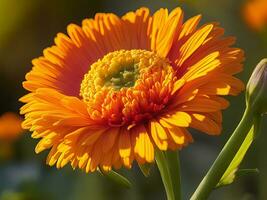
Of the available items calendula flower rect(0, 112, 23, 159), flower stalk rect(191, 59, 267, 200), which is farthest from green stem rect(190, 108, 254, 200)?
calendula flower rect(0, 112, 23, 159)

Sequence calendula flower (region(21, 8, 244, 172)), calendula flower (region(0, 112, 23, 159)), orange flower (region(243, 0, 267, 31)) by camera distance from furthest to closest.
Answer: orange flower (region(243, 0, 267, 31)) → calendula flower (region(0, 112, 23, 159)) → calendula flower (region(21, 8, 244, 172))

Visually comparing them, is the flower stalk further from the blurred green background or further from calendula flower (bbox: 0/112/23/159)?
calendula flower (bbox: 0/112/23/159)

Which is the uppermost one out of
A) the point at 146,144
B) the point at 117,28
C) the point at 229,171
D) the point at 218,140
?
the point at 117,28

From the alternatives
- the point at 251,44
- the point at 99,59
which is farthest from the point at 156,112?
the point at 251,44

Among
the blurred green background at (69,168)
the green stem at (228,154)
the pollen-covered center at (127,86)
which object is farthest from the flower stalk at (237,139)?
the blurred green background at (69,168)

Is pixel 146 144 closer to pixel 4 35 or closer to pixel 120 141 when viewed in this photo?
pixel 120 141
